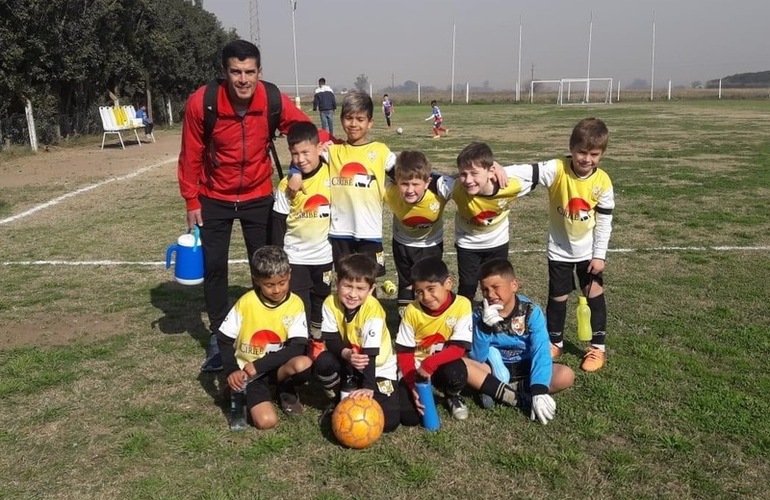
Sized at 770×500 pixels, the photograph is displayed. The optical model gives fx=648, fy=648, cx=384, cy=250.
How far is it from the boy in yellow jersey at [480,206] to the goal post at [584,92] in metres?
60.1

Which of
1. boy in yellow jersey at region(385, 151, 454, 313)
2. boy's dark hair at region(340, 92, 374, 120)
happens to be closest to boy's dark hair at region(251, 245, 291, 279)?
boy in yellow jersey at region(385, 151, 454, 313)

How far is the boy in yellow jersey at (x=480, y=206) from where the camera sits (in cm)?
Answer: 434

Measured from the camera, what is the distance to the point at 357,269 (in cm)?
401

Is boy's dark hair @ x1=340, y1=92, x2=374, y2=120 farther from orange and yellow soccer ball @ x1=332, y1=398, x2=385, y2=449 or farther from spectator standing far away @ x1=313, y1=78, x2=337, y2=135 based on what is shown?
spectator standing far away @ x1=313, y1=78, x2=337, y2=135

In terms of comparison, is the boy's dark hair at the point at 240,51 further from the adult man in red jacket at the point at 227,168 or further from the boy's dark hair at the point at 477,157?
the boy's dark hair at the point at 477,157

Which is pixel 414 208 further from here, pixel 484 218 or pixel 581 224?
pixel 581 224

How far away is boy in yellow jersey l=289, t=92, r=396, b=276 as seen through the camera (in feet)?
15.7

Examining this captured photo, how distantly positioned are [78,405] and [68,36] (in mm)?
22101

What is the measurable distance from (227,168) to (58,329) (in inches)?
95.3

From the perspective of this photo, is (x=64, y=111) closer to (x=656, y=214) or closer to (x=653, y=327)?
(x=656, y=214)

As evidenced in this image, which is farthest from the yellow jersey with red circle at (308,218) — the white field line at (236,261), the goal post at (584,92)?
the goal post at (584,92)

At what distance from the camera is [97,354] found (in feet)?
17.0

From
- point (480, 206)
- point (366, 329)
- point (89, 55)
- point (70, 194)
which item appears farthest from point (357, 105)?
point (89, 55)

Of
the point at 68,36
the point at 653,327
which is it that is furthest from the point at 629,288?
the point at 68,36
